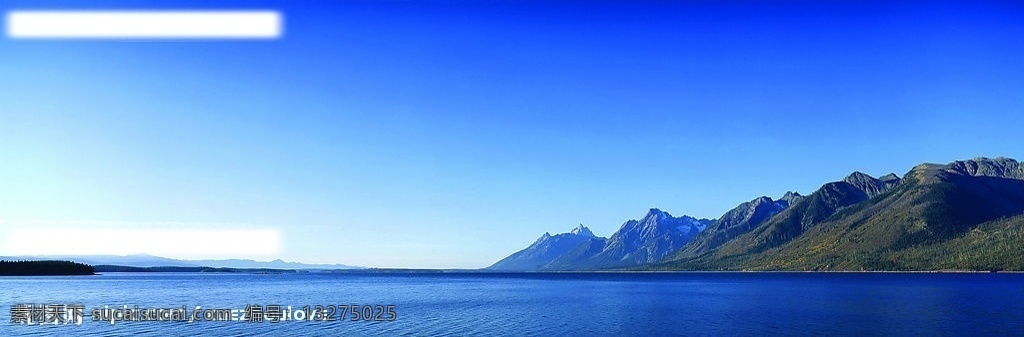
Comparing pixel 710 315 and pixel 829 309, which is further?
pixel 829 309

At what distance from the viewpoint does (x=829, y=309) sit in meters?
116

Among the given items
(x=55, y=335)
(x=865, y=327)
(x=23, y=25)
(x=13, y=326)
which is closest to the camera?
(x=23, y=25)

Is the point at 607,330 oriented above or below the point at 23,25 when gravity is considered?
below

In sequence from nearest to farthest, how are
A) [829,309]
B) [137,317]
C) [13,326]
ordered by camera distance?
[13,326] → [137,317] → [829,309]

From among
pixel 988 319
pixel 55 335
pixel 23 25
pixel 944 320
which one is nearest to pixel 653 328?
pixel 944 320

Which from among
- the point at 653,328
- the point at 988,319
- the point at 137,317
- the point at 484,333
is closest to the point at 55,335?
the point at 137,317

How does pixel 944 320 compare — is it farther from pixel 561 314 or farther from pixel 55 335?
pixel 55 335

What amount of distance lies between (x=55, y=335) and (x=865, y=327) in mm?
95475

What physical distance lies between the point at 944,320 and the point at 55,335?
113 meters

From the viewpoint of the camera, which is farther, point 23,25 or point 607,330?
point 607,330

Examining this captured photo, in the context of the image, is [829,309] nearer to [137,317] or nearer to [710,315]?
[710,315]

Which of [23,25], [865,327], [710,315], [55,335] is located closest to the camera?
[23,25]

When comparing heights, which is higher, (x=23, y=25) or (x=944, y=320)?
(x=23, y=25)

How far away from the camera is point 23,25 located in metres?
30.4
